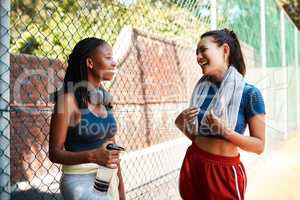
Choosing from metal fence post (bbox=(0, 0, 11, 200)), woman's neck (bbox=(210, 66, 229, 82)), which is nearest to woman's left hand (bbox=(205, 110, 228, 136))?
woman's neck (bbox=(210, 66, 229, 82))

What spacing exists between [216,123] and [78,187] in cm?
80

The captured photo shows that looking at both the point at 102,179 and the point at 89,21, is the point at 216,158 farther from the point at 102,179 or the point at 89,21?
the point at 89,21

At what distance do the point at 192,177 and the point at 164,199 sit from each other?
221cm

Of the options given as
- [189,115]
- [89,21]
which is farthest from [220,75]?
[89,21]

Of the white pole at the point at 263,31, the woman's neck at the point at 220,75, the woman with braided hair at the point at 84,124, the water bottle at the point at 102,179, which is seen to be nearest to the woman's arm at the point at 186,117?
the woman's neck at the point at 220,75

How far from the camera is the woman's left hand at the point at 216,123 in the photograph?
2363mm

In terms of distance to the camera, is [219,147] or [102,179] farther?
[219,147]

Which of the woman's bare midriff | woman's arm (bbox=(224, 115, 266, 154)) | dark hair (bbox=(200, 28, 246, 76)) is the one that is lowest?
the woman's bare midriff

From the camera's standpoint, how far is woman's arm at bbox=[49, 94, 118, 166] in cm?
206

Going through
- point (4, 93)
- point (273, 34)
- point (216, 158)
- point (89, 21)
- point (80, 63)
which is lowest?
point (216, 158)

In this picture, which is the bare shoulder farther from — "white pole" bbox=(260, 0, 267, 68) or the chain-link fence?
"white pole" bbox=(260, 0, 267, 68)

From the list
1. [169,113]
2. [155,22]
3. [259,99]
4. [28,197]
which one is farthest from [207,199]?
[155,22]

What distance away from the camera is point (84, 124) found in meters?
2.18

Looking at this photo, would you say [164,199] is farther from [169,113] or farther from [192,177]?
[192,177]
